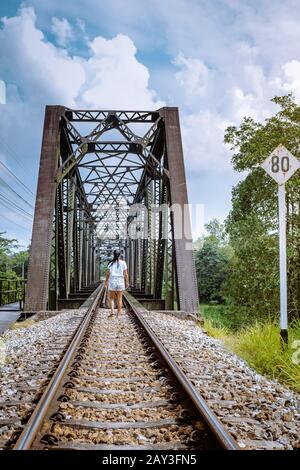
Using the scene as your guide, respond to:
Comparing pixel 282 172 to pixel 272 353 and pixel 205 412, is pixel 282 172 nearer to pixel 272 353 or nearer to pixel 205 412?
pixel 272 353

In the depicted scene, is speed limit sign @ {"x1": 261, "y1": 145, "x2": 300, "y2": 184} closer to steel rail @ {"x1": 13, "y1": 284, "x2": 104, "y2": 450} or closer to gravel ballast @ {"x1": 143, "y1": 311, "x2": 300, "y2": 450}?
gravel ballast @ {"x1": 143, "y1": 311, "x2": 300, "y2": 450}

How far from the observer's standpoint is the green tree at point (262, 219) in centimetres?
1302

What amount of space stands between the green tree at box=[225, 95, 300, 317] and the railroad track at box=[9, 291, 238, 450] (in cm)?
882

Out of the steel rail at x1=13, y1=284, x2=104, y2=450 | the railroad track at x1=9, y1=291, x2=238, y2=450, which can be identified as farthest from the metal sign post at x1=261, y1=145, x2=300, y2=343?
the steel rail at x1=13, y1=284, x2=104, y2=450

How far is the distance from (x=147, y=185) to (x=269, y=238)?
6.22 m

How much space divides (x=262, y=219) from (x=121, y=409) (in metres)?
12.1

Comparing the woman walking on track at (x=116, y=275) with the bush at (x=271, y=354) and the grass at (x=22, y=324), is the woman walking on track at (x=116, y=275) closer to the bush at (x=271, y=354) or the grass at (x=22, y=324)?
→ the grass at (x=22, y=324)

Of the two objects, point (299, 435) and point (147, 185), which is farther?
point (147, 185)

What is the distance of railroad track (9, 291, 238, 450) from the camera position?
99.0 inches

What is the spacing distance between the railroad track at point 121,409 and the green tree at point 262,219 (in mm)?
8824

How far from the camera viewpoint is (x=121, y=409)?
313cm
